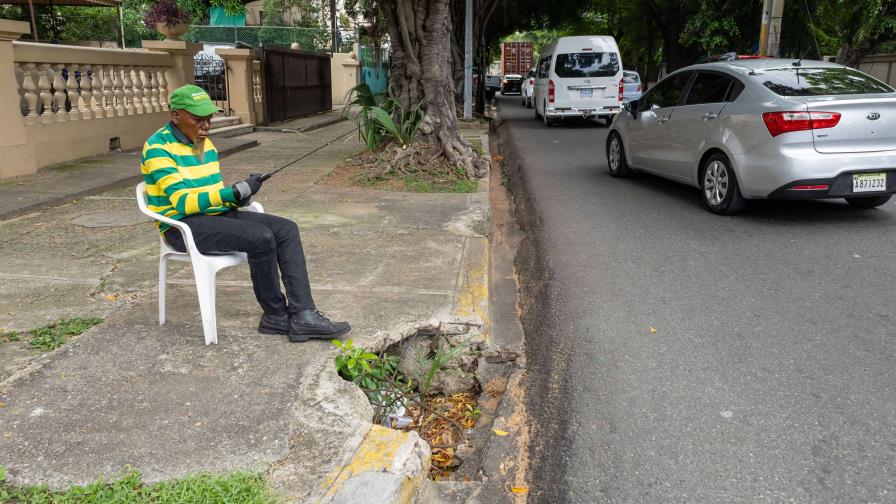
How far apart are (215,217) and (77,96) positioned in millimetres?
7610

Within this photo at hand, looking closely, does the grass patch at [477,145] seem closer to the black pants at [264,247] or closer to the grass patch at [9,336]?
the black pants at [264,247]

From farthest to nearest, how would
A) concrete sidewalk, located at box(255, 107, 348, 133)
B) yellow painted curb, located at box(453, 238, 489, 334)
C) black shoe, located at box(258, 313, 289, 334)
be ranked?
concrete sidewalk, located at box(255, 107, 348, 133) < yellow painted curb, located at box(453, 238, 489, 334) < black shoe, located at box(258, 313, 289, 334)

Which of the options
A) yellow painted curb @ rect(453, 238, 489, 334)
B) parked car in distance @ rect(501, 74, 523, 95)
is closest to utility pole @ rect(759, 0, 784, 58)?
yellow painted curb @ rect(453, 238, 489, 334)

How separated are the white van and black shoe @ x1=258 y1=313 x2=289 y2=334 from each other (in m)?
16.3

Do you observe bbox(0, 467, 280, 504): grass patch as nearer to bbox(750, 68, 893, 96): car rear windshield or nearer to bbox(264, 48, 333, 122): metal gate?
bbox(750, 68, 893, 96): car rear windshield

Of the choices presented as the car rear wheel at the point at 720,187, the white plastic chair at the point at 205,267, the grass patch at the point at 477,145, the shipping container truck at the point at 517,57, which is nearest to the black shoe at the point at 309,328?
the white plastic chair at the point at 205,267

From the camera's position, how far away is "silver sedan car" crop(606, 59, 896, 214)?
22.5 feet

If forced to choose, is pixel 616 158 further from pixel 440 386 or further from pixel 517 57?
pixel 517 57

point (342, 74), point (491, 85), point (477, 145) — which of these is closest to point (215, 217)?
point (477, 145)

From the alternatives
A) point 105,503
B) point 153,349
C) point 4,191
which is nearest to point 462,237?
point 153,349

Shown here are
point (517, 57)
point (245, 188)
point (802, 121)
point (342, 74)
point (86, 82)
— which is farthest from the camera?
point (517, 57)

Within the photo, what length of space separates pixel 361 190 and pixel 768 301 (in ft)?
17.3

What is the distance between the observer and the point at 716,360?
163 inches

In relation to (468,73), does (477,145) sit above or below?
below
